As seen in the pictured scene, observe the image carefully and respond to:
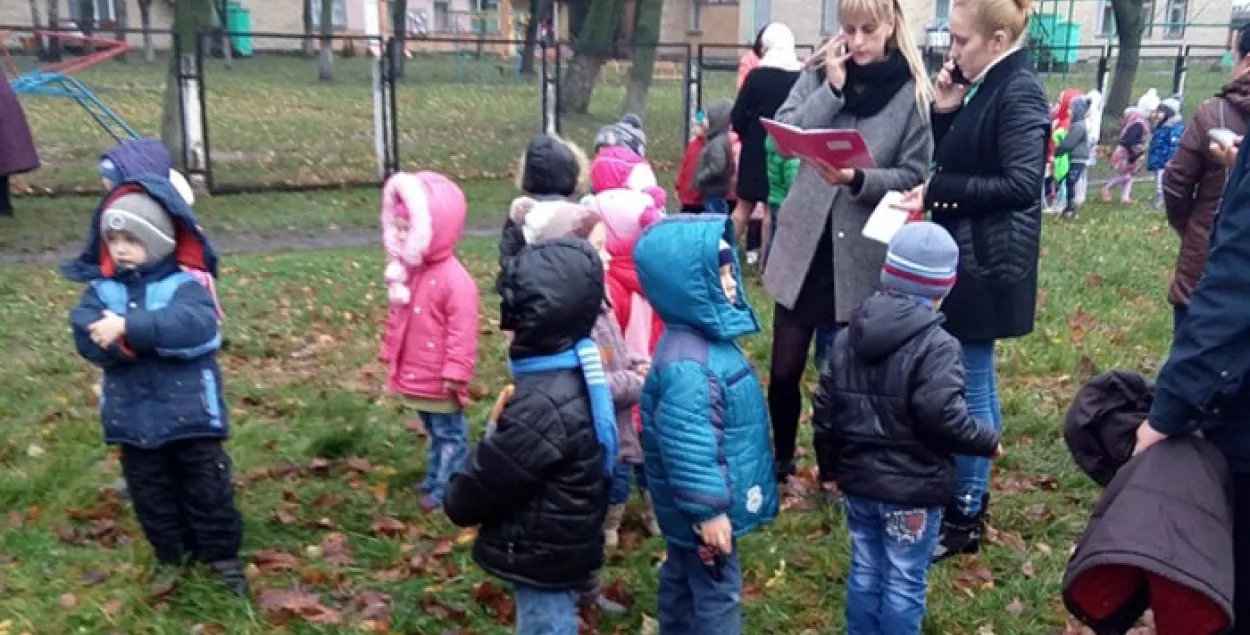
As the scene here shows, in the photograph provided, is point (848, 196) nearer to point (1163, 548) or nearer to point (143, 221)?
point (1163, 548)

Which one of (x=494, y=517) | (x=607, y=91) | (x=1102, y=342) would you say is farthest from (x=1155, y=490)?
(x=607, y=91)

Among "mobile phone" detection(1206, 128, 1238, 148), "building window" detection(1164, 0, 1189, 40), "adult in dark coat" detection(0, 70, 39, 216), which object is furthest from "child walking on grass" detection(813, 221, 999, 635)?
"building window" detection(1164, 0, 1189, 40)

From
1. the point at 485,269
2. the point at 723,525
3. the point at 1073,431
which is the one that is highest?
the point at 1073,431

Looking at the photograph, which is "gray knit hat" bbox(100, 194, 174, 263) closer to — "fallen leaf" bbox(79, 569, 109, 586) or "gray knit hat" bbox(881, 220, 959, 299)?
"fallen leaf" bbox(79, 569, 109, 586)

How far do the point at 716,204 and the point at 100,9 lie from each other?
45577mm

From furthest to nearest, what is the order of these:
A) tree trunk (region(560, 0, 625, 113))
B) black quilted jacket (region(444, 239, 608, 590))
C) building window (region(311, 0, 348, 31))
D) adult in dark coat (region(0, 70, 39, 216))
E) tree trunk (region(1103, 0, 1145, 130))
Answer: building window (region(311, 0, 348, 31)) < tree trunk (region(1103, 0, 1145, 130)) < tree trunk (region(560, 0, 625, 113)) < adult in dark coat (region(0, 70, 39, 216)) < black quilted jacket (region(444, 239, 608, 590))

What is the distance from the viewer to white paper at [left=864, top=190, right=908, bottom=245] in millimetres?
4094

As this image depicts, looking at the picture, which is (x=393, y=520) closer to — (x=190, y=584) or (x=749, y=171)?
(x=190, y=584)

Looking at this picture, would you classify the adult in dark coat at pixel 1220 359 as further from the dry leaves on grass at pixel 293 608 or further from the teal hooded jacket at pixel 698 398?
the dry leaves on grass at pixel 293 608

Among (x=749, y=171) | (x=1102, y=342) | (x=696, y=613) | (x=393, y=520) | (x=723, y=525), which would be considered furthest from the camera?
(x=749, y=171)

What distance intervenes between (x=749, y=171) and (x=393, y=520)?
4.93m

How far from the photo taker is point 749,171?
8.98 meters

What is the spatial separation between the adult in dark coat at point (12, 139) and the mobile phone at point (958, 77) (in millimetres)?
9748

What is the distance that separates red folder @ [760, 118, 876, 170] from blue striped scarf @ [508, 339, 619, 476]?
135cm
